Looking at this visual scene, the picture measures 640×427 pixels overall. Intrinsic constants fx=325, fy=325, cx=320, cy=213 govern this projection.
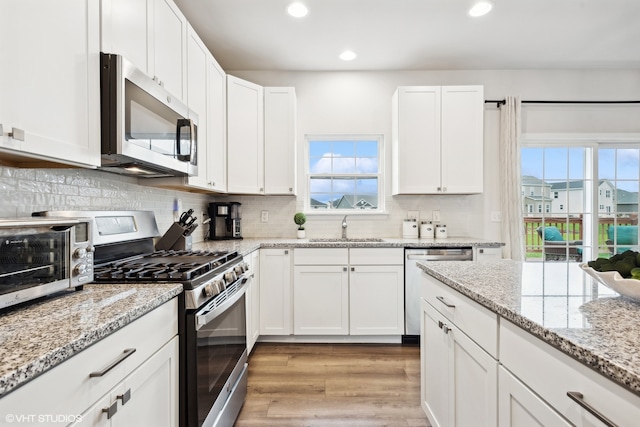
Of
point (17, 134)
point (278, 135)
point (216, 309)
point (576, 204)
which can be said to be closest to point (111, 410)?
point (216, 309)

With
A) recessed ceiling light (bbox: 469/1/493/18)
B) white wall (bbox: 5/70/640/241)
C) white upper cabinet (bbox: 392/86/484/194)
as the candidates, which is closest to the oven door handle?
white wall (bbox: 5/70/640/241)

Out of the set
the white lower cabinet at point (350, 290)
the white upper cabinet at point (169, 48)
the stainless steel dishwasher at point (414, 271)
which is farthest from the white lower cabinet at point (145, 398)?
the stainless steel dishwasher at point (414, 271)

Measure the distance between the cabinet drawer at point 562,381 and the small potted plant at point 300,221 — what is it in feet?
7.89

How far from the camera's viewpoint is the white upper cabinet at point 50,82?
3.05 feet

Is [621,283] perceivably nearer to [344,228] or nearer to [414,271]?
[414,271]

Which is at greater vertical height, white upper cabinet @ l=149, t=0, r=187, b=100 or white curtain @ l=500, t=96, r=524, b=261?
white upper cabinet @ l=149, t=0, r=187, b=100

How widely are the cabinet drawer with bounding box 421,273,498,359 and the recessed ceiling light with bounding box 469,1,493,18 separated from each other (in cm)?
202

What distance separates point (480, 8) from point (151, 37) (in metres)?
2.21

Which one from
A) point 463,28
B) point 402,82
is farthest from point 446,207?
point 463,28

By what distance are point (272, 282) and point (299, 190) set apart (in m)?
1.07

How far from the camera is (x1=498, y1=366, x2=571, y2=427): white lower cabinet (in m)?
0.77

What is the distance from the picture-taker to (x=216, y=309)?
1431 mm

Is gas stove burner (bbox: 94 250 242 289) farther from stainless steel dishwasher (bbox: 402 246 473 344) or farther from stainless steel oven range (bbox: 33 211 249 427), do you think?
stainless steel dishwasher (bbox: 402 246 473 344)

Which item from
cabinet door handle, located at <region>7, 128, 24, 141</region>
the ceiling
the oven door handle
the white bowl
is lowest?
the oven door handle
